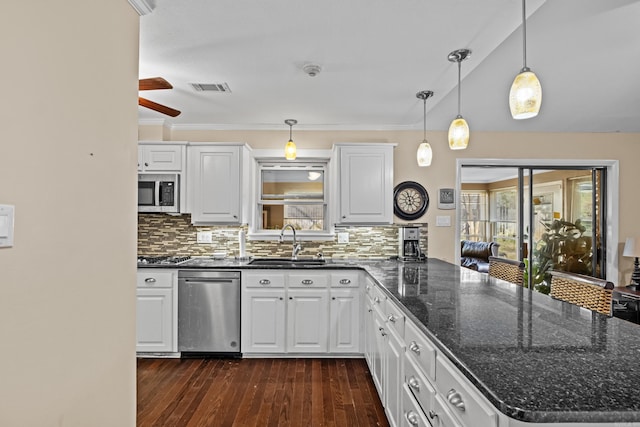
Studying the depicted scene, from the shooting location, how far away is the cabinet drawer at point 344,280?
3.44m

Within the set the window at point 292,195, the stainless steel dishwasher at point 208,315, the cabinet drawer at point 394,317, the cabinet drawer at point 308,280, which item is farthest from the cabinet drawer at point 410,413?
the window at point 292,195

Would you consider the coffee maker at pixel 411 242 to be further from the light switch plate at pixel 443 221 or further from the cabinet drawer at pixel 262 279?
the cabinet drawer at pixel 262 279

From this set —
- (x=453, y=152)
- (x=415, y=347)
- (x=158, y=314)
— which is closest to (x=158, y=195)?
(x=158, y=314)

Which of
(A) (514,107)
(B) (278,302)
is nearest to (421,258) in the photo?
(B) (278,302)

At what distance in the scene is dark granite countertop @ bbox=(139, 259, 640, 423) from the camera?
854 mm

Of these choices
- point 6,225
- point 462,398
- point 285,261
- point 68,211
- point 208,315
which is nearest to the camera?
point 6,225

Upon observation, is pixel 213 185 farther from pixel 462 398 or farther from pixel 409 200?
pixel 462 398

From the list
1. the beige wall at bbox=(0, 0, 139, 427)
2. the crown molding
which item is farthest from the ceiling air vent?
the beige wall at bbox=(0, 0, 139, 427)

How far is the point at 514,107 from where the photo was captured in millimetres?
1618

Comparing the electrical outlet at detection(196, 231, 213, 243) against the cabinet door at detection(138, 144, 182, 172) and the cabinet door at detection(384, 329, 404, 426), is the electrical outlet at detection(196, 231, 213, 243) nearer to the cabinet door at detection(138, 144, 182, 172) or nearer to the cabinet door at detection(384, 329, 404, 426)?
the cabinet door at detection(138, 144, 182, 172)

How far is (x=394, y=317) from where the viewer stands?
206 centimetres

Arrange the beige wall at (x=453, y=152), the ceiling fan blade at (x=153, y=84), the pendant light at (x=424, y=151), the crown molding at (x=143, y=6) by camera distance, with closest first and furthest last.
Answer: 1. the crown molding at (x=143, y=6)
2. the ceiling fan blade at (x=153, y=84)
3. the pendant light at (x=424, y=151)
4. the beige wall at (x=453, y=152)

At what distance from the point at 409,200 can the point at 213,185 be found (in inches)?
84.7

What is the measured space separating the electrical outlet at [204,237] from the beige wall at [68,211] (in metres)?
2.38
